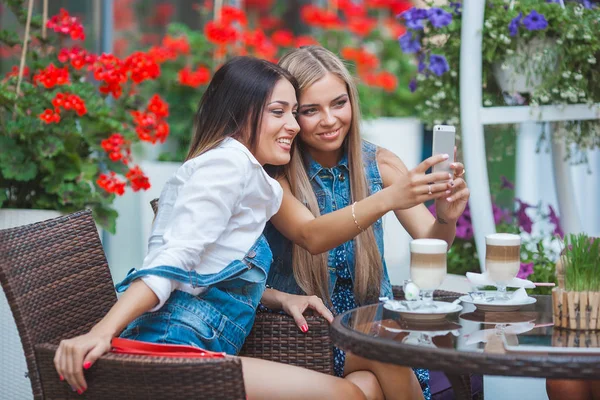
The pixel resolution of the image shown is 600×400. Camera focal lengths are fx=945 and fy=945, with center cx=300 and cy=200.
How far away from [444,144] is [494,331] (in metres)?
0.49

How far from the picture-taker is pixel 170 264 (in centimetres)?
199

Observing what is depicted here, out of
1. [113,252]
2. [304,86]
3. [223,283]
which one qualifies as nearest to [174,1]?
[113,252]

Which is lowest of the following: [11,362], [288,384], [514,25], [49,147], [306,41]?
[11,362]

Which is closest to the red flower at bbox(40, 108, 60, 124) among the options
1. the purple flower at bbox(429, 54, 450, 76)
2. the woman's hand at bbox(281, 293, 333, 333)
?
the woman's hand at bbox(281, 293, 333, 333)

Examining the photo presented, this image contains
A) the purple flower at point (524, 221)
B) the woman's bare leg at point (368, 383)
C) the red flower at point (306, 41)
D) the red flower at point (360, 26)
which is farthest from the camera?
the red flower at point (360, 26)

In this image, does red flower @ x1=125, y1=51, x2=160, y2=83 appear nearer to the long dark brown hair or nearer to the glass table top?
the long dark brown hair

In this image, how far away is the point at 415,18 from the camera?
3562 millimetres

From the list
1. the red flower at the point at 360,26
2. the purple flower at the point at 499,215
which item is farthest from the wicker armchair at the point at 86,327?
the red flower at the point at 360,26

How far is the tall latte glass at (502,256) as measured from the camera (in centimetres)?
213

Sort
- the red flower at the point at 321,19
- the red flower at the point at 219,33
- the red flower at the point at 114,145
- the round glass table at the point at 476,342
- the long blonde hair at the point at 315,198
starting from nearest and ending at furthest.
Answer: the round glass table at the point at 476,342
the long blonde hair at the point at 315,198
the red flower at the point at 114,145
the red flower at the point at 219,33
the red flower at the point at 321,19

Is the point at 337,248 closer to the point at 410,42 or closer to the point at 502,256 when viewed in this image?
the point at 502,256

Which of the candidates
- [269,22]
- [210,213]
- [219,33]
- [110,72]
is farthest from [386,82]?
[210,213]

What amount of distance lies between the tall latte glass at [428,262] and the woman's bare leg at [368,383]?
1.43 ft

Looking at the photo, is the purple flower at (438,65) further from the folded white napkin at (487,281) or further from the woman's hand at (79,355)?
the woman's hand at (79,355)
